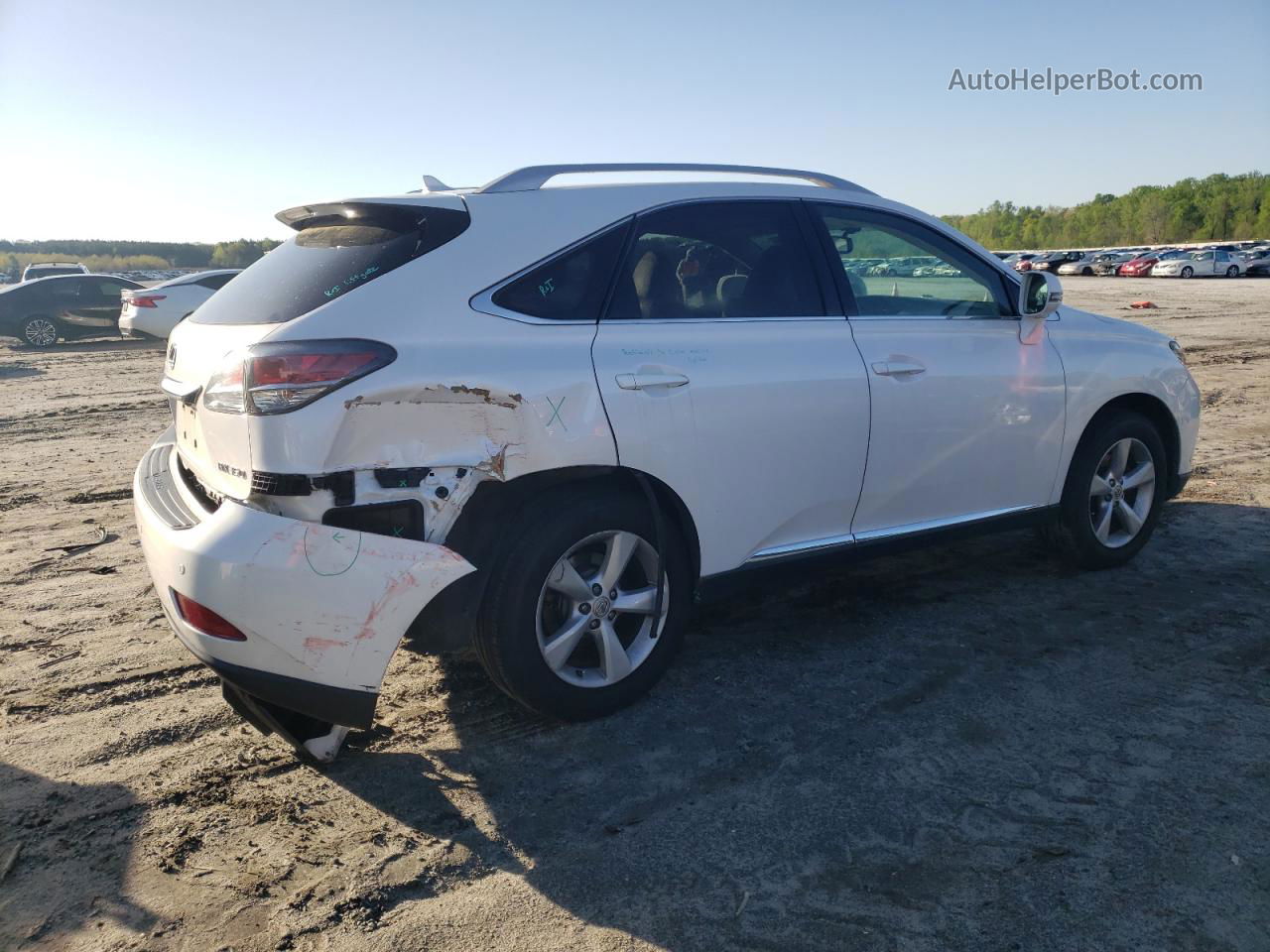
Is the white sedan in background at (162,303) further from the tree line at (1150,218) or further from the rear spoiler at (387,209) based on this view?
the tree line at (1150,218)

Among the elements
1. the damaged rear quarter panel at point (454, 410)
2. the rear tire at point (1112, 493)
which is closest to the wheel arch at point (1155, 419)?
the rear tire at point (1112, 493)

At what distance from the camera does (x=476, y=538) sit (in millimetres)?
3168

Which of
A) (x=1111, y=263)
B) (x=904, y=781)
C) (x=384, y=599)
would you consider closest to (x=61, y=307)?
(x=384, y=599)

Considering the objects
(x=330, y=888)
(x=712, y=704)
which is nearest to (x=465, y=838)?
(x=330, y=888)

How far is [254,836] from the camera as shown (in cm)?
287

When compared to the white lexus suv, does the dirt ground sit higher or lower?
lower

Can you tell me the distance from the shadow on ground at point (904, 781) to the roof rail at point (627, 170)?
1.93 metres

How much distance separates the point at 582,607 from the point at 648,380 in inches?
32.7

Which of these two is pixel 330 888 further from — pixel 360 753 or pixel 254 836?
pixel 360 753

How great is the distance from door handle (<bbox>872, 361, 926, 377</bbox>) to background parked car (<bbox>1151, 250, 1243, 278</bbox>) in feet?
158

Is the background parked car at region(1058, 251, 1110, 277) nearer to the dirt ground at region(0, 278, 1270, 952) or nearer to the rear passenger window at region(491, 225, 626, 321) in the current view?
the dirt ground at region(0, 278, 1270, 952)

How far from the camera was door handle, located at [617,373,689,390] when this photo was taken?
3.36 m

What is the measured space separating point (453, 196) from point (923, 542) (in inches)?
98.3

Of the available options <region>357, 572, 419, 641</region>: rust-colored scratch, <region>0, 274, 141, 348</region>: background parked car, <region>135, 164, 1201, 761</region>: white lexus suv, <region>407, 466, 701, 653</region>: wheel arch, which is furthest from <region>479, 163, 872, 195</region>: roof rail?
<region>0, 274, 141, 348</region>: background parked car
